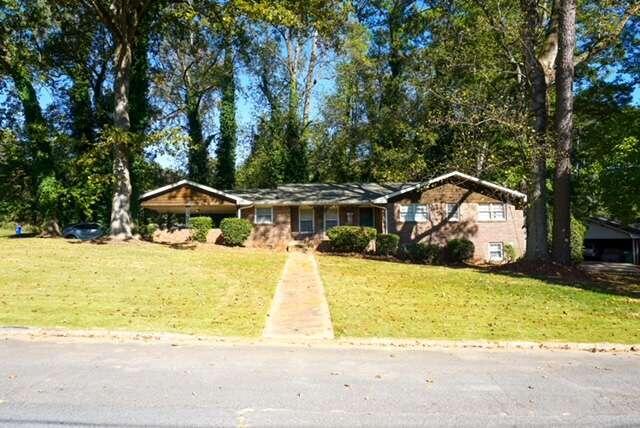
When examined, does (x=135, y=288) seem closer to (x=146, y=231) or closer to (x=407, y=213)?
(x=407, y=213)

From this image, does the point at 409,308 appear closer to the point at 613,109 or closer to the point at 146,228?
the point at 613,109

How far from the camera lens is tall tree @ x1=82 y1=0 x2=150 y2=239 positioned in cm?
2422

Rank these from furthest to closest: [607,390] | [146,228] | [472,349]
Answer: [146,228]
[472,349]
[607,390]

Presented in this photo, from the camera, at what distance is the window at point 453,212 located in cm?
2900

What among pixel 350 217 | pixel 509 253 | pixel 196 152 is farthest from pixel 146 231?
pixel 509 253

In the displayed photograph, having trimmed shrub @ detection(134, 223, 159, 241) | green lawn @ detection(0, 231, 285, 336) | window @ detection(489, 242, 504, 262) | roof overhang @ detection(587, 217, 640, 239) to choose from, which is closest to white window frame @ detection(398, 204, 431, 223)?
window @ detection(489, 242, 504, 262)

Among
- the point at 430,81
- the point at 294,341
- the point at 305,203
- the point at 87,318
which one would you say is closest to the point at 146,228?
the point at 305,203

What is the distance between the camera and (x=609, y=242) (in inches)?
1762

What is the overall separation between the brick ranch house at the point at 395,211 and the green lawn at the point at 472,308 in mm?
10436

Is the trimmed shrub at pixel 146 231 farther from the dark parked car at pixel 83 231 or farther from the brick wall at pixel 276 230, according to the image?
the brick wall at pixel 276 230

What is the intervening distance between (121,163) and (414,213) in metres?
15.3

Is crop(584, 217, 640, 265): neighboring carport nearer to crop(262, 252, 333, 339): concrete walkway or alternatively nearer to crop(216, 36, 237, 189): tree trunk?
crop(216, 36, 237, 189): tree trunk

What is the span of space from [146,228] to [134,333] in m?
26.5

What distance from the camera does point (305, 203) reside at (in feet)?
97.5
